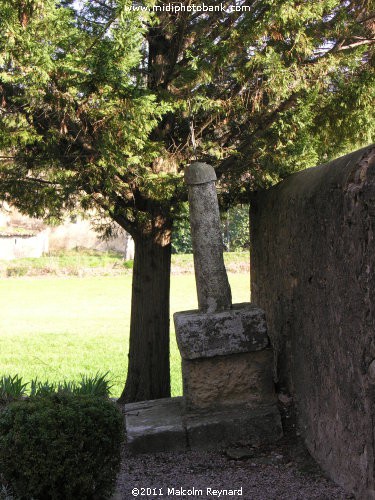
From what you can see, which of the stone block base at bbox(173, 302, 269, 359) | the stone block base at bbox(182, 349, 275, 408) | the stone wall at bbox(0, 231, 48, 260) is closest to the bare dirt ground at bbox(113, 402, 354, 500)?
the stone block base at bbox(182, 349, 275, 408)

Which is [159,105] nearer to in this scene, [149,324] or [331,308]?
[149,324]

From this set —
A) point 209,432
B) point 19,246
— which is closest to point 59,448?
point 209,432

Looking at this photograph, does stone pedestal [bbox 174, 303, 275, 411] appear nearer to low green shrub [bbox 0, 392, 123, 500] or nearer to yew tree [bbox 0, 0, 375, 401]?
low green shrub [bbox 0, 392, 123, 500]

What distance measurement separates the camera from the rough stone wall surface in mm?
3688

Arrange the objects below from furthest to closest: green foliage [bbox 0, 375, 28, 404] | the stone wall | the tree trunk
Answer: the stone wall → green foliage [bbox 0, 375, 28, 404] → the tree trunk

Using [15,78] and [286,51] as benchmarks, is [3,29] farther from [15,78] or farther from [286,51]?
[286,51]

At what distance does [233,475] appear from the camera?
483 cm

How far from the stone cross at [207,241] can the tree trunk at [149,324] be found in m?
1.41

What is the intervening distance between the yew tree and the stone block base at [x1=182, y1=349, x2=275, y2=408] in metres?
1.58

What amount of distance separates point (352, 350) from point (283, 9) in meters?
3.06

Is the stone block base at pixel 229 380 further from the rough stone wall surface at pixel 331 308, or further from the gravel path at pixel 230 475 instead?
the gravel path at pixel 230 475

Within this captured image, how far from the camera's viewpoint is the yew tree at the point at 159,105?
5.08 metres

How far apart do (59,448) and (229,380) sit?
6.54ft

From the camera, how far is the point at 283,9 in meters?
5.21
